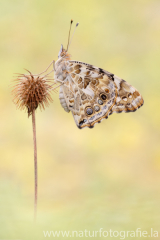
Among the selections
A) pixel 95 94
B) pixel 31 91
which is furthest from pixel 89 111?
pixel 31 91

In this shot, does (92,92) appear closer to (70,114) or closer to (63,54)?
(63,54)

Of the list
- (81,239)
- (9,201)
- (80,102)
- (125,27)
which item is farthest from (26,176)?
(125,27)

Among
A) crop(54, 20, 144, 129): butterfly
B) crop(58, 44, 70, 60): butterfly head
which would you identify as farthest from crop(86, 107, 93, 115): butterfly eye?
crop(58, 44, 70, 60): butterfly head

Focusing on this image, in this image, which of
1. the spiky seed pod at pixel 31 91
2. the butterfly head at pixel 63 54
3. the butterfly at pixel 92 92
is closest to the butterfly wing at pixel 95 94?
the butterfly at pixel 92 92

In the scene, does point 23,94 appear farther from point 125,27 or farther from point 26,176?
point 125,27

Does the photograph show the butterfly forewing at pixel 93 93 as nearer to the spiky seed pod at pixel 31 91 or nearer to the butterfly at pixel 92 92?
the butterfly at pixel 92 92

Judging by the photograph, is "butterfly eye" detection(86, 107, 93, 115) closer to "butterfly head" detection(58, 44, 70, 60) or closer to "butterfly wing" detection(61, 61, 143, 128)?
"butterfly wing" detection(61, 61, 143, 128)

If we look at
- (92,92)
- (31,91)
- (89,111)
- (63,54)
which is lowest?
(89,111)
